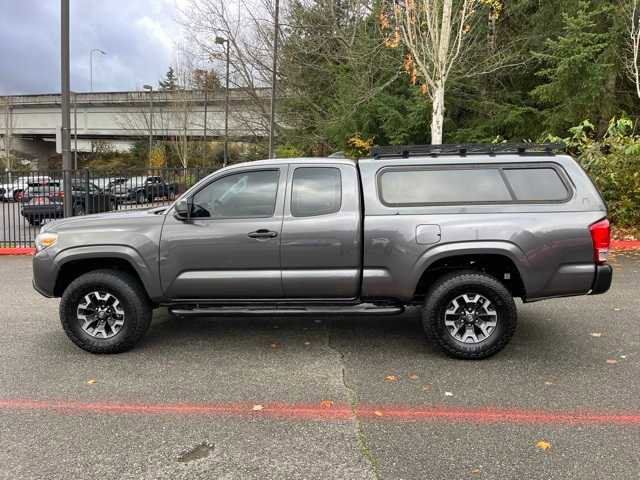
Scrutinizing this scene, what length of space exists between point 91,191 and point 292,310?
29.7ft

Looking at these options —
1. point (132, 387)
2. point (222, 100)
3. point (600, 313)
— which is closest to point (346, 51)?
point (600, 313)

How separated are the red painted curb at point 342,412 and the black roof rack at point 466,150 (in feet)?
7.90

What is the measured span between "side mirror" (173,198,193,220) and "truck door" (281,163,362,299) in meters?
0.91

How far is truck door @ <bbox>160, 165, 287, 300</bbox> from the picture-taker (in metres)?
5.01

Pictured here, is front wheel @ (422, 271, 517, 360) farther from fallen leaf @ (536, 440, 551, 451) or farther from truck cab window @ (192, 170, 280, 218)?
truck cab window @ (192, 170, 280, 218)

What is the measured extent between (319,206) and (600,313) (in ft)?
12.5

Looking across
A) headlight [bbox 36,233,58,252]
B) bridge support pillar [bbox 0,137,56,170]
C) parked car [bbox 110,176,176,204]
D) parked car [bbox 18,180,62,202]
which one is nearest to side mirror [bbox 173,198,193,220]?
headlight [bbox 36,233,58,252]

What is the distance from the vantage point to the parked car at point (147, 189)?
40.8ft

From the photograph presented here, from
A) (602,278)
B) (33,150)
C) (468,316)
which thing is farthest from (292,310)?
(33,150)

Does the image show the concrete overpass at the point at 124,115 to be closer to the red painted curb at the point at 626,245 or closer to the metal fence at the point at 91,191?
the metal fence at the point at 91,191

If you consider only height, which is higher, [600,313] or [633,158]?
[633,158]

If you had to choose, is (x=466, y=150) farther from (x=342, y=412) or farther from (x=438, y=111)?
(x=438, y=111)

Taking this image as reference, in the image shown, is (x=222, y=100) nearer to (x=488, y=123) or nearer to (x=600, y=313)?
(x=488, y=123)

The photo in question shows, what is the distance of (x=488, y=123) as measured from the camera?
16906mm
